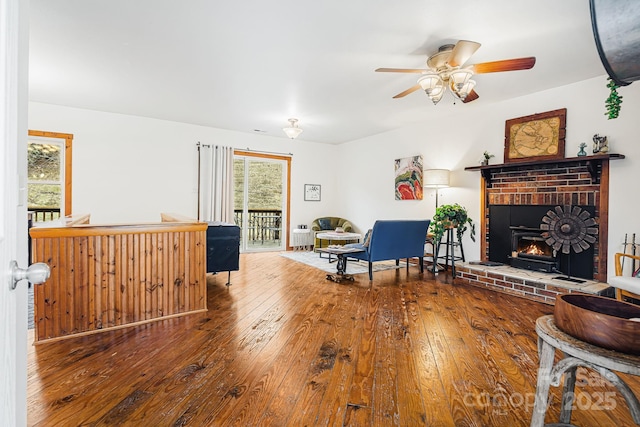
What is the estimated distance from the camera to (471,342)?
8.04 feet

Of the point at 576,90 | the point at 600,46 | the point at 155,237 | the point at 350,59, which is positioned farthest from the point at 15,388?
the point at 576,90

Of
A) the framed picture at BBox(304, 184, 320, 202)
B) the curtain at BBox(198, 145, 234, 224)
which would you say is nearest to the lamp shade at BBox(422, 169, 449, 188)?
the framed picture at BBox(304, 184, 320, 202)

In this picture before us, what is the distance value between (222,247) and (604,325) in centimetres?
358

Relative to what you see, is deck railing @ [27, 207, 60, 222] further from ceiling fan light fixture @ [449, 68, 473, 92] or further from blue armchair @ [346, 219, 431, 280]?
ceiling fan light fixture @ [449, 68, 473, 92]

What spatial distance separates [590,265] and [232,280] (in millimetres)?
4510

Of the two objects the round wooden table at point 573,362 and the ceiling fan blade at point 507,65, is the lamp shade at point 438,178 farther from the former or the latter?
the round wooden table at point 573,362

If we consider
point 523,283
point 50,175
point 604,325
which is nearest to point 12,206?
point 604,325

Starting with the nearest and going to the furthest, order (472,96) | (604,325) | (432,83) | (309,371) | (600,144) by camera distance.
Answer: (604,325) → (309,371) → (432,83) → (472,96) → (600,144)

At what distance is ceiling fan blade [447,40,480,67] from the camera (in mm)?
2629

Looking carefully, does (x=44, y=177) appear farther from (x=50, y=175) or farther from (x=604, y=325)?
(x=604, y=325)

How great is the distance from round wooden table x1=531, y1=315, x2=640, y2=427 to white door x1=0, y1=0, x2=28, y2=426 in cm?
151

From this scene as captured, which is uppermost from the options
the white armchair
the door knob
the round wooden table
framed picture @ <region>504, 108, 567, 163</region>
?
framed picture @ <region>504, 108, 567, 163</region>

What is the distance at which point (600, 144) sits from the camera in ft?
12.1

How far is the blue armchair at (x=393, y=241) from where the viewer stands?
4.37 m
